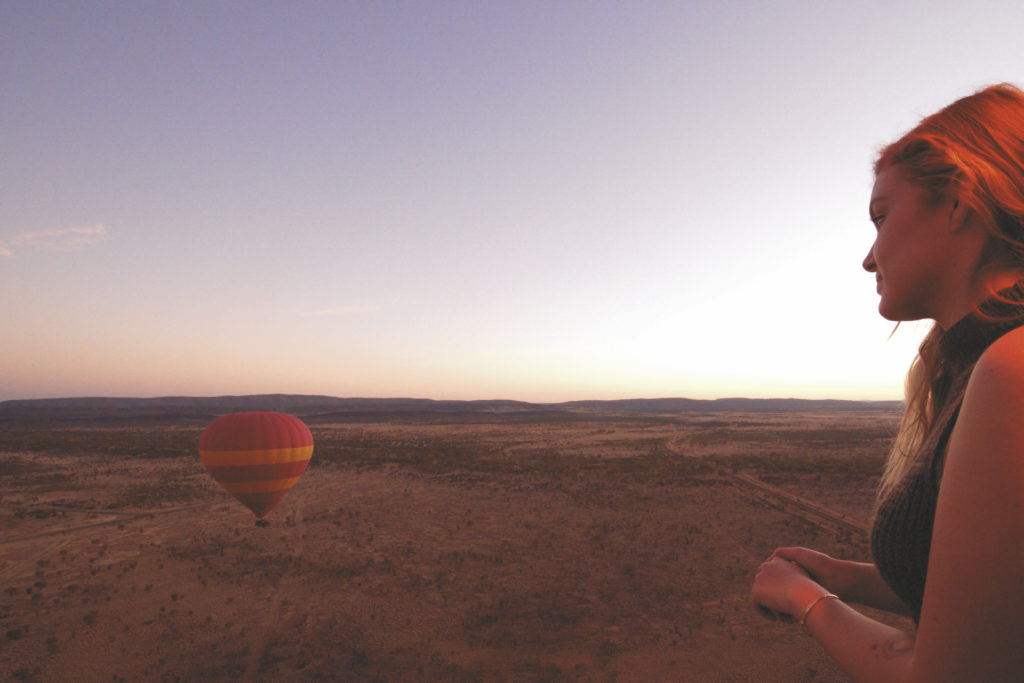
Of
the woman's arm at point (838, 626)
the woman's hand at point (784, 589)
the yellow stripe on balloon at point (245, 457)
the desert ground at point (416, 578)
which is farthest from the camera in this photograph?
the yellow stripe on balloon at point (245, 457)

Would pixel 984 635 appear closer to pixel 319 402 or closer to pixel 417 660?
pixel 417 660

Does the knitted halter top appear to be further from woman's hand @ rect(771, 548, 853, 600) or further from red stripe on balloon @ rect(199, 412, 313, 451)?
red stripe on balloon @ rect(199, 412, 313, 451)

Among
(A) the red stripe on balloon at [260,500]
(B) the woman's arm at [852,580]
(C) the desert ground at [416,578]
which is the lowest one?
(C) the desert ground at [416,578]

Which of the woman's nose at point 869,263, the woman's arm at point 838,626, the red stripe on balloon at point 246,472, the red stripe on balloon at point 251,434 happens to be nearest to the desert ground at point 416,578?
the red stripe on balloon at point 246,472

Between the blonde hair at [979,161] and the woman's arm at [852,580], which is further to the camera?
the woman's arm at [852,580]

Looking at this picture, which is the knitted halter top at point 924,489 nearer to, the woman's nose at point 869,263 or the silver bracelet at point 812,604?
the silver bracelet at point 812,604

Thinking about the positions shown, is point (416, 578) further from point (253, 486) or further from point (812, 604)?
point (812, 604)

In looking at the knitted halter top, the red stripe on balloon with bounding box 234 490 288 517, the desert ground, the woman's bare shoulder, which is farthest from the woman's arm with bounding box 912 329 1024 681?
the red stripe on balloon with bounding box 234 490 288 517

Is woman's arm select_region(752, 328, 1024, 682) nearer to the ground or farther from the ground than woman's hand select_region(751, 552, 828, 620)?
farther from the ground
